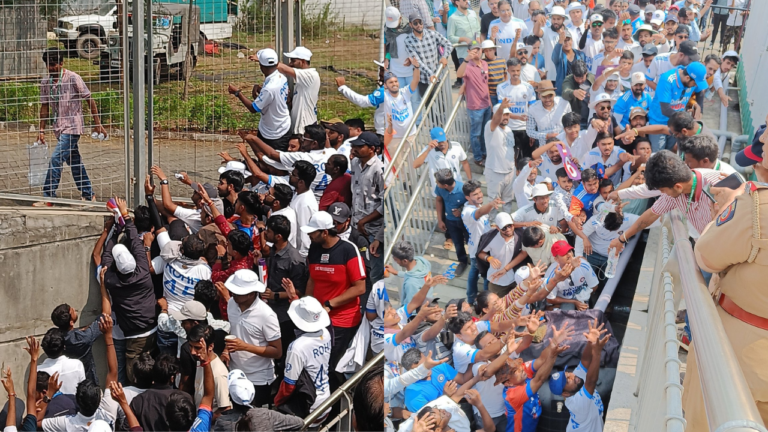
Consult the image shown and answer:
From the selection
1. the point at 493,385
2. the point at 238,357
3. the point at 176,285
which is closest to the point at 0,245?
the point at 176,285

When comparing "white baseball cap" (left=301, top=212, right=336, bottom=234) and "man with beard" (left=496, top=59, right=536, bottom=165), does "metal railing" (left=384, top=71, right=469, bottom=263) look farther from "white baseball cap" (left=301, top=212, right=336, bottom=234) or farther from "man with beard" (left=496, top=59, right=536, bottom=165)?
"white baseball cap" (left=301, top=212, right=336, bottom=234)

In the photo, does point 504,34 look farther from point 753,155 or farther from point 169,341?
point 753,155

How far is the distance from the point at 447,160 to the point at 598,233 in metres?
1.45

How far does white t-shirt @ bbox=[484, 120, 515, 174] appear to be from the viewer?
7070 mm

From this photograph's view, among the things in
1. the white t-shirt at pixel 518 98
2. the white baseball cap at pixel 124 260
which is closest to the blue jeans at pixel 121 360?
the white baseball cap at pixel 124 260

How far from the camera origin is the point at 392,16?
21.4 feet

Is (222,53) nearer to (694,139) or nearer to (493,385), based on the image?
(493,385)

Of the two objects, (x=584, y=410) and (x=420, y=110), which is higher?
(x=420, y=110)

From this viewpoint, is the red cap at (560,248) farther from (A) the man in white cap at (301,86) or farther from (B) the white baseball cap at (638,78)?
(A) the man in white cap at (301,86)

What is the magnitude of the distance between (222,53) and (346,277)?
3.17m

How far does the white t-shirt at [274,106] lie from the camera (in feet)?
21.8

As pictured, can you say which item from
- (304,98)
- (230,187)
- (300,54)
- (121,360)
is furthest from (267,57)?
(121,360)


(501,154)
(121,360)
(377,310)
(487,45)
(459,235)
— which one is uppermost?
(487,45)

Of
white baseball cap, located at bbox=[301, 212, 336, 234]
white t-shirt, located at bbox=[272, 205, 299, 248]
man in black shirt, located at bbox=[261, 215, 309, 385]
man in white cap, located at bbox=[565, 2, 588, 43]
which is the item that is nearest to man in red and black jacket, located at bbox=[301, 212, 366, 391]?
white baseball cap, located at bbox=[301, 212, 336, 234]
